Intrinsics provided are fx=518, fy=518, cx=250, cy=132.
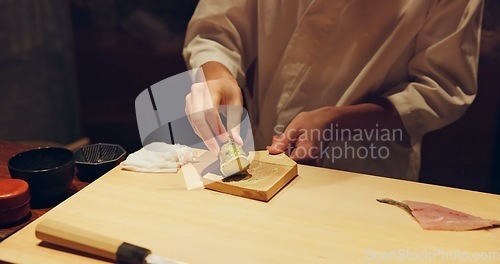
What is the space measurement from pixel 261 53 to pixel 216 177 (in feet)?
1.95

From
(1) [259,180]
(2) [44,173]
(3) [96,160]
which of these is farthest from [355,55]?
(2) [44,173]

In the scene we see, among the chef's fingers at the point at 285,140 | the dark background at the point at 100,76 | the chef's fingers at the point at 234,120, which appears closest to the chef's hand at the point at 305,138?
the chef's fingers at the point at 285,140

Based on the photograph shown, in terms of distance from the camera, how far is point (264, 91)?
69.3 inches

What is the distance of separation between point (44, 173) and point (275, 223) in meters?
0.56

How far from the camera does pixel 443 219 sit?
107 centimetres

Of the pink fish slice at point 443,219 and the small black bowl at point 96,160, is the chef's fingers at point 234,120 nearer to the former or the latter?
the small black bowl at point 96,160

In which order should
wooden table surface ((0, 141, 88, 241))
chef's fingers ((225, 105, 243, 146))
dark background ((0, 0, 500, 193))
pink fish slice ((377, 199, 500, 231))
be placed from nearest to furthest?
pink fish slice ((377, 199, 500, 231)), wooden table surface ((0, 141, 88, 241)), chef's fingers ((225, 105, 243, 146)), dark background ((0, 0, 500, 193))

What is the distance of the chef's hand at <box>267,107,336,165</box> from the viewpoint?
4.68 feet

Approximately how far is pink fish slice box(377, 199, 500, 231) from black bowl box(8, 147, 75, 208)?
30.9 inches

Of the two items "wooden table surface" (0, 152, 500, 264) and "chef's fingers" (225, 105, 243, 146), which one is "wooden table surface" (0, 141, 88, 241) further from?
"chef's fingers" (225, 105, 243, 146)

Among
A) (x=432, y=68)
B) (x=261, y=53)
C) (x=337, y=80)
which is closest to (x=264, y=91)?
(x=261, y=53)

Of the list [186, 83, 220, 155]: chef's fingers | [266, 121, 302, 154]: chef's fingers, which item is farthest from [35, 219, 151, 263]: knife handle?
[266, 121, 302, 154]: chef's fingers

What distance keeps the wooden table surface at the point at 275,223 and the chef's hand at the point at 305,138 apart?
136mm

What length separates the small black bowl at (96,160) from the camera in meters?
1.36
